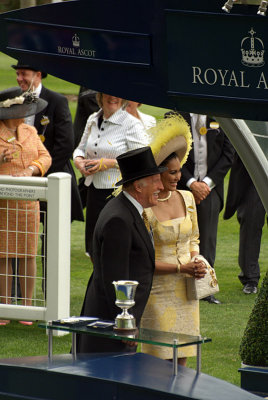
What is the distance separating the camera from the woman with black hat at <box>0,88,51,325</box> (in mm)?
8828

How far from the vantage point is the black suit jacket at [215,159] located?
33.0 ft

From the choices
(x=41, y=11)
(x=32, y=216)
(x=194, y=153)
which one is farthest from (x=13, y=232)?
(x=41, y=11)

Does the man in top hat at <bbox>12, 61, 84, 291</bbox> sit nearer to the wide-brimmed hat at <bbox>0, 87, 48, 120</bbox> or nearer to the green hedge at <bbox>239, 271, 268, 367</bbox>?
the wide-brimmed hat at <bbox>0, 87, 48, 120</bbox>

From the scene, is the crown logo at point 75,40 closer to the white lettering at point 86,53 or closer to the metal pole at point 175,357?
the white lettering at point 86,53

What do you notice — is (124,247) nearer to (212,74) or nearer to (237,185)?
(212,74)

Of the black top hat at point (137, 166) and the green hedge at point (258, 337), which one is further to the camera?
the green hedge at point (258, 337)

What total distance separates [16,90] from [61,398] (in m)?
4.99

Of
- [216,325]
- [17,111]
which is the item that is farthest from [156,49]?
[216,325]

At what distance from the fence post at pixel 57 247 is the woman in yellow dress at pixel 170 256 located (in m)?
1.72

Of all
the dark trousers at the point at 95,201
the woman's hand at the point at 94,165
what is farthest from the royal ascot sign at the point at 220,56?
the dark trousers at the point at 95,201

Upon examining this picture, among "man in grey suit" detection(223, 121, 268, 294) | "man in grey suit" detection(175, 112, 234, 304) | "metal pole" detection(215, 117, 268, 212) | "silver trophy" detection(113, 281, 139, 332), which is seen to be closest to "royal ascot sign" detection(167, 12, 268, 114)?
"silver trophy" detection(113, 281, 139, 332)

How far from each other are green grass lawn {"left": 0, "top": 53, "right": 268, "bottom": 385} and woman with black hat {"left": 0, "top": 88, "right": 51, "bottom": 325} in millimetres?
381

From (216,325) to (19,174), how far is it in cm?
219

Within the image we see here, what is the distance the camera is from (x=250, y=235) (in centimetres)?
1083
